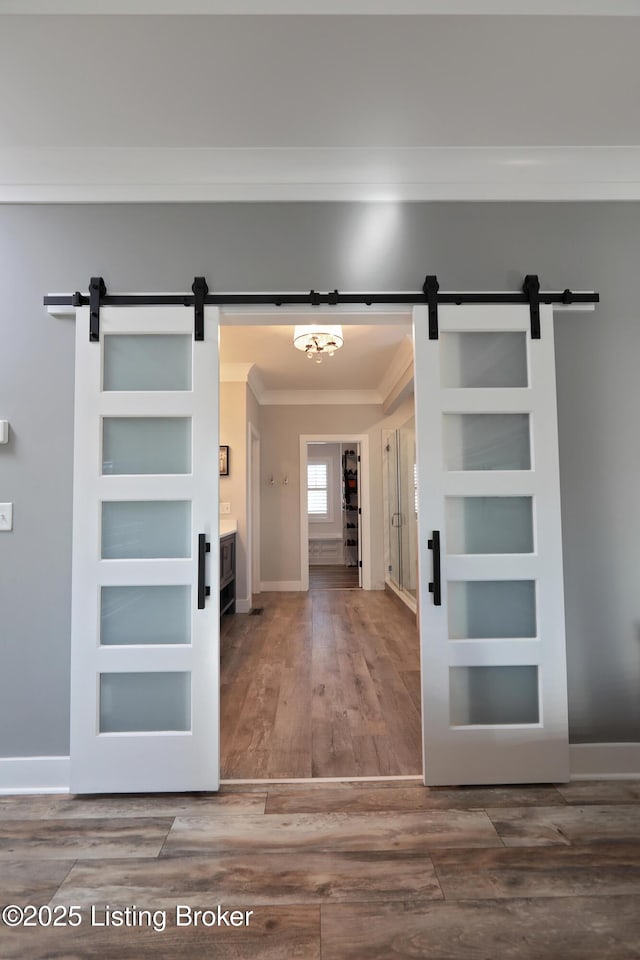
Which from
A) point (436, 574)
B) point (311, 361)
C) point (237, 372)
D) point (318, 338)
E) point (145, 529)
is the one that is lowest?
point (436, 574)

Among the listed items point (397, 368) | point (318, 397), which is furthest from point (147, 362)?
point (318, 397)

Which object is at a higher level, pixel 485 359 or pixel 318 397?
pixel 318 397

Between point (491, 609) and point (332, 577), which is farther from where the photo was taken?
point (332, 577)

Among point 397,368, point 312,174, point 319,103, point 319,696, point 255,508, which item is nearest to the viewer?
point 319,103

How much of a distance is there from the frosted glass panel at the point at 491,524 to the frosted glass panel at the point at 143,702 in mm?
1407

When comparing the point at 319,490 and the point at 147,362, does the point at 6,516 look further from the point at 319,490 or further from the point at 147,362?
the point at 319,490

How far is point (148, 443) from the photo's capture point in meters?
2.18

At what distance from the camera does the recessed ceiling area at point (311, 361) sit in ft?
14.4

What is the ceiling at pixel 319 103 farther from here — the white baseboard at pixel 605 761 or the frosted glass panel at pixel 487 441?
the white baseboard at pixel 605 761

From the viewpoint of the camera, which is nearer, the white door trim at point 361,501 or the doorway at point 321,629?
the doorway at point 321,629

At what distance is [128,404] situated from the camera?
2.14 metres

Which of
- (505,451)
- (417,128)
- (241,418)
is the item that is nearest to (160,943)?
(505,451)

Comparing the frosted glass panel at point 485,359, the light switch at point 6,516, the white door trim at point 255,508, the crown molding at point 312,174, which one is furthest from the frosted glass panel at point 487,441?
the white door trim at point 255,508

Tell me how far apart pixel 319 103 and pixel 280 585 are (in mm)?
5667
